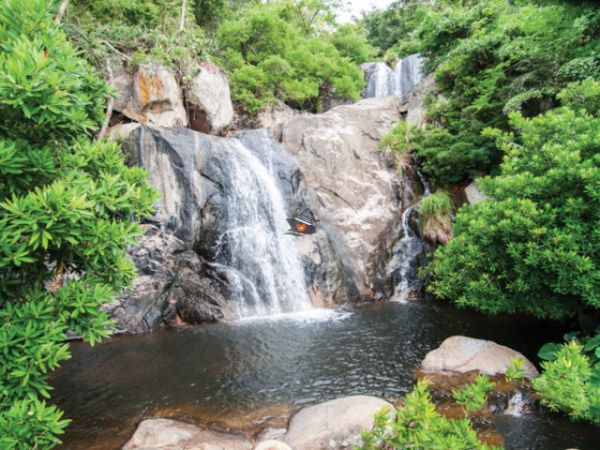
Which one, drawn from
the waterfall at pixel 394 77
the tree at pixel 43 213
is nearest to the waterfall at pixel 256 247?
the tree at pixel 43 213

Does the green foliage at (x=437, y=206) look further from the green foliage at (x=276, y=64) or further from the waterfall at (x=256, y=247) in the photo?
the green foliage at (x=276, y=64)

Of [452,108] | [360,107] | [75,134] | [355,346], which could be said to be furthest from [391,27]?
[75,134]

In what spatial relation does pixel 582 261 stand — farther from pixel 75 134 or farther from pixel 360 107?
pixel 360 107

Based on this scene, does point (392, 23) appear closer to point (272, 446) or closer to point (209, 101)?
point (209, 101)

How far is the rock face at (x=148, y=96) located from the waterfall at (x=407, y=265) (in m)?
9.94

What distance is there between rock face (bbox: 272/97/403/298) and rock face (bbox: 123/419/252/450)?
7.66 metres

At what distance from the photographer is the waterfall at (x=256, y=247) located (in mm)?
11148

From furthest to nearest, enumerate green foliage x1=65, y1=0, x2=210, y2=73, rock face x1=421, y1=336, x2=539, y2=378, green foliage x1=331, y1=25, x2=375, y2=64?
Answer: green foliage x1=331, y1=25, x2=375, y2=64
green foliage x1=65, y1=0, x2=210, y2=73
rock face x1=421, y1=336, x2=539, y2=378

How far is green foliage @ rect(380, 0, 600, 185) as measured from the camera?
8305 mm

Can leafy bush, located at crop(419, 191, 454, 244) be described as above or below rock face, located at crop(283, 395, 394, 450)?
above

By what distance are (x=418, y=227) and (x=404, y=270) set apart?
163 centimetres

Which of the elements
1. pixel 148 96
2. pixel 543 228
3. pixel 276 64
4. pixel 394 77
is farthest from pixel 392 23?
pixel 543 228

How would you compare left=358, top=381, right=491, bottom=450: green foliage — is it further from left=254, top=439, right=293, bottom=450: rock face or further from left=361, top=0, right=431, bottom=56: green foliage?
left=361, top=0, right=431, bottom=56: green foliage

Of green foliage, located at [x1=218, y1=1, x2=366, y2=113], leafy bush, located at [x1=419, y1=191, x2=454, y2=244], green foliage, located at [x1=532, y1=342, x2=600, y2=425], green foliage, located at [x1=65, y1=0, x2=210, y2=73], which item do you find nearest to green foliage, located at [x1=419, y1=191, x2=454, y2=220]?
leafy bush, located at [x1=419, y1=191, x2=454, y2=244]
